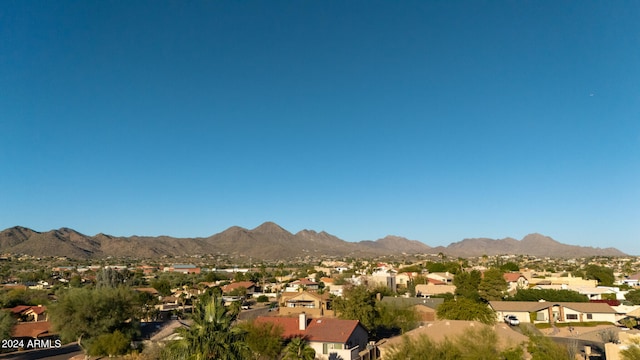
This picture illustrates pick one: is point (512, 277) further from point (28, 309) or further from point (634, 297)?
point (28, 309)

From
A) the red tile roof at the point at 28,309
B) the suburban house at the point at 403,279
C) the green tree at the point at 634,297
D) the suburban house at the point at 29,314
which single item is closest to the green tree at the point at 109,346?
the suburban house at the point at 29,314

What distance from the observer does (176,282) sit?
103000 millimetres

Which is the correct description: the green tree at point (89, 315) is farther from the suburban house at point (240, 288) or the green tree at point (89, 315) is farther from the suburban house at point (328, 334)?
the suburban house at point (240, 288)

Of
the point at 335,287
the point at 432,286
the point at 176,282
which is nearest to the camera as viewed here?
the point at 432,286

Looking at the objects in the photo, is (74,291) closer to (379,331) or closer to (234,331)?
(234,331)

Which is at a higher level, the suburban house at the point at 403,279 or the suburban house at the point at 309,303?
the suburban house at the point at 403,279

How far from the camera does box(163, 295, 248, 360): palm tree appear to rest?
22078 mm

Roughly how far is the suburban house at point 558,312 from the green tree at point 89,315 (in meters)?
43.0

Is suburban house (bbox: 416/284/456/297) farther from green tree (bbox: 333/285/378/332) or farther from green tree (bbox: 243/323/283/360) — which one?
green tree (bbox: 243/323/283/360)

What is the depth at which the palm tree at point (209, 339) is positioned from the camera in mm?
22078

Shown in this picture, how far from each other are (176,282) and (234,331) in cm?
8604

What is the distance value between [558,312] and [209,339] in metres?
50.3

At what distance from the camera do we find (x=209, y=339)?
2239cm

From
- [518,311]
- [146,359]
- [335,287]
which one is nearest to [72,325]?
[146,359]
